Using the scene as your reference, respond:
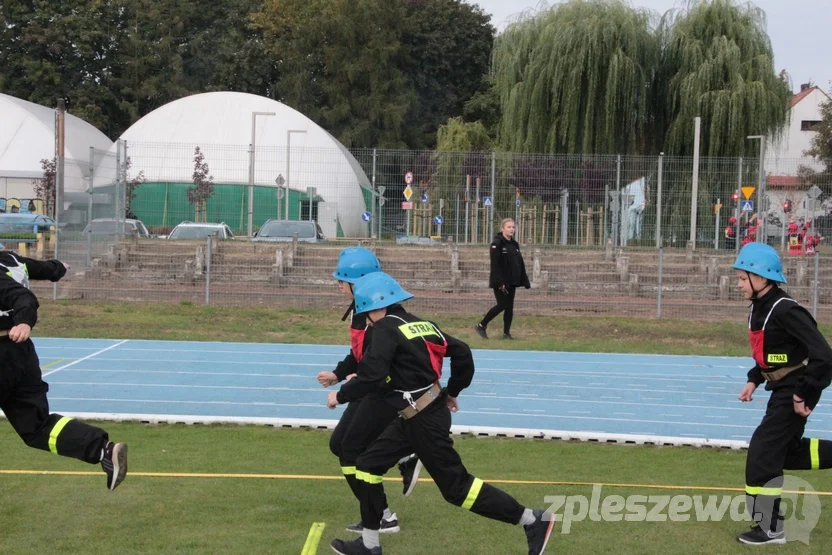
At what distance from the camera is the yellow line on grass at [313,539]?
5.69 meters

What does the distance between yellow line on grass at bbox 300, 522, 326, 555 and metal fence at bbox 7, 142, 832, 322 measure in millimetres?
14107

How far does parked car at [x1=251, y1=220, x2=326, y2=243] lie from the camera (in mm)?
24750

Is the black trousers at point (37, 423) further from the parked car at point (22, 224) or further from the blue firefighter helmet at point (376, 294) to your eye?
the parked car at point (22, 224)

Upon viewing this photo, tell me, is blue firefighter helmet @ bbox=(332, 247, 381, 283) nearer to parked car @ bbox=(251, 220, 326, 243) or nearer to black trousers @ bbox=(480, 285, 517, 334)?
black trousers @ bbox=(480, 285, 517, 334)

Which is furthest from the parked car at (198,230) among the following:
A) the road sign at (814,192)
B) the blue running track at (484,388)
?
the road sign at (814,192)

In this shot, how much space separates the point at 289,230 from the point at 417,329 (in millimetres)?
20174

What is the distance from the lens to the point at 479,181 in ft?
81.3

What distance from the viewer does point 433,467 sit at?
5.58 metres

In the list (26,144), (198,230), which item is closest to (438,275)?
(198,230)

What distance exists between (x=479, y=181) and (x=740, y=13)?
47.2 feet

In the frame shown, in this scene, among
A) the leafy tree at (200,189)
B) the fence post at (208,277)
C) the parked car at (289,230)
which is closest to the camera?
the fence post at (208,277)

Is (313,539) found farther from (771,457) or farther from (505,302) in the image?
(505,302)

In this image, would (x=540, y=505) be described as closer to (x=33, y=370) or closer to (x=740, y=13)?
(x=33, y=370)

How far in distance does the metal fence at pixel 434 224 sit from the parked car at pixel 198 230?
0.25 meters
